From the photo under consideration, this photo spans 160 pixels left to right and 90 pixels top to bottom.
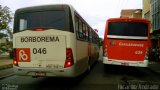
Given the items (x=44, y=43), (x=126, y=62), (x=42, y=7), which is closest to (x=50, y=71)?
(x=44, y=43)

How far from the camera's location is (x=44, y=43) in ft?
37.6

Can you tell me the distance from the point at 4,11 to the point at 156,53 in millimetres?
20091

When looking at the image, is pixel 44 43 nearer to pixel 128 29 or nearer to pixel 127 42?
pixel 127 42

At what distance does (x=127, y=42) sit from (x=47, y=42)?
6.45 m

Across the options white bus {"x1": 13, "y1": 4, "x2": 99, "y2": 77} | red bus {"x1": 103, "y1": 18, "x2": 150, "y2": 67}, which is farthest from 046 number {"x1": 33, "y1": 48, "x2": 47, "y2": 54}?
red bus {"x1": 103, "y1": 18, "x2": 150, "y2": 67}

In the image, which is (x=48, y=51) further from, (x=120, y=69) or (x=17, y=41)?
(x=120, y=69)

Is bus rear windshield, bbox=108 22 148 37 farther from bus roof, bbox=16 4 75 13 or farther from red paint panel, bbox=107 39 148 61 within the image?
bus roof, bbox=16 4 75 13

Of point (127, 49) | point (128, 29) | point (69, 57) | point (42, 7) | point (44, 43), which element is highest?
point (42, 7)

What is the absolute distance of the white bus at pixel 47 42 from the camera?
1123 centimetres

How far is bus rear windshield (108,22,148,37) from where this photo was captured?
54.9 feet

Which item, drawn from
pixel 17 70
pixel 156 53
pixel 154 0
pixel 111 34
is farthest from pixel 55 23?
pixel 154 0

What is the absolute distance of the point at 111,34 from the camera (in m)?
17.1

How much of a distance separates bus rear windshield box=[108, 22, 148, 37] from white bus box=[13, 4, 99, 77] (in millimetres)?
5545

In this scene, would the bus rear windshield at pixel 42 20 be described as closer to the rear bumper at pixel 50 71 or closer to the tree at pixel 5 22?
the rear bumper at pixel 50 71
